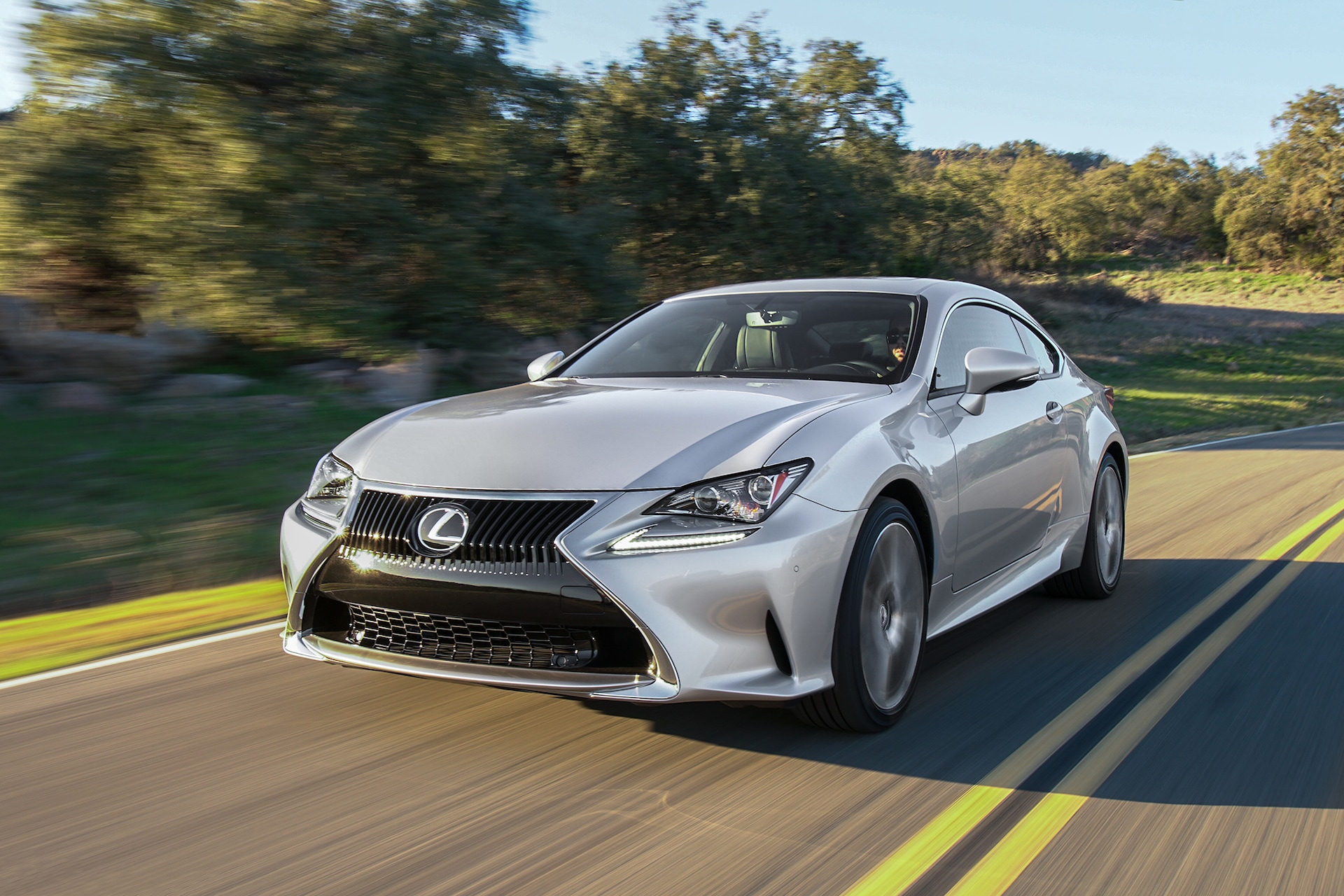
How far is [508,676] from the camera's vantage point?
11.8ft

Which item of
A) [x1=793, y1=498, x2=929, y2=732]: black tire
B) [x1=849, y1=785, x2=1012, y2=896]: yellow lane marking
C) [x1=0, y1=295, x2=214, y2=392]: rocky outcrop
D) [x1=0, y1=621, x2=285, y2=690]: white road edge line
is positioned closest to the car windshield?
[x1=793, y1=498, x2=929, y2=732]: black tire

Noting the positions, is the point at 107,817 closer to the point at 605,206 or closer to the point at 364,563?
the point at 364,563

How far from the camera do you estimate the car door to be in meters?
4.73

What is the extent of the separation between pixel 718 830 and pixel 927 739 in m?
1.06

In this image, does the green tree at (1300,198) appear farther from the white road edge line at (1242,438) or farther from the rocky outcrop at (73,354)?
the rocky outcrop at (73,354)

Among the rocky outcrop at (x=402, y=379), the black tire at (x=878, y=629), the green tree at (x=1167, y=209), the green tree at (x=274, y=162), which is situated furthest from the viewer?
the green tree at (x=1167, y=209)

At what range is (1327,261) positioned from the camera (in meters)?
74.4

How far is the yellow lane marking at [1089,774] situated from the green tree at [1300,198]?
7854 cm

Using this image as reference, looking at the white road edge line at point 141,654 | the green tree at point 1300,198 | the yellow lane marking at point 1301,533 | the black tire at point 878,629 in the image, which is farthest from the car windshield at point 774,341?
the green tree at point 1300,198

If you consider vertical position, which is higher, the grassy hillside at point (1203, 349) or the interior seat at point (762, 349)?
the interior seat at point (762, 349)

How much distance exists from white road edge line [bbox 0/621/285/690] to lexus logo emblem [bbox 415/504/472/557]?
204cm

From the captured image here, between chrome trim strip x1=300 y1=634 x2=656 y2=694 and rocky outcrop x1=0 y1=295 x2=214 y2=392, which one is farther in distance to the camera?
rocky outcrop x1=0 y1=295 x2=214 y2=392

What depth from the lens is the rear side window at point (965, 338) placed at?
4.96 m

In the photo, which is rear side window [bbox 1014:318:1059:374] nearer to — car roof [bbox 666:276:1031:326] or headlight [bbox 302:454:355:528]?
car roof [bbox 666:276:1031:326]
